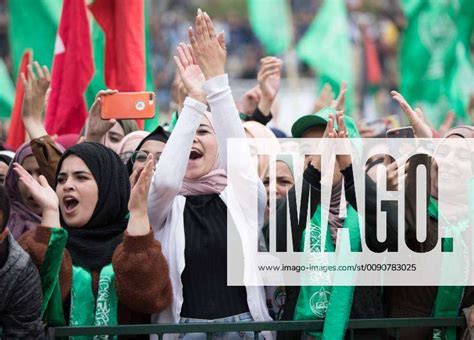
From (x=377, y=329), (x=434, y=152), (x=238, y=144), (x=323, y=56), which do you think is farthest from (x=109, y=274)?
(x=323, y=56)

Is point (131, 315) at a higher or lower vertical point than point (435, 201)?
lower

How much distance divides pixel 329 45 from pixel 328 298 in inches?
246

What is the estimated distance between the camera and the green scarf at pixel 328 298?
491 centimetres

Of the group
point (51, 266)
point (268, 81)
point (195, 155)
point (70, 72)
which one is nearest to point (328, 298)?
point (195, 155)

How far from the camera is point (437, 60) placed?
10781 mm

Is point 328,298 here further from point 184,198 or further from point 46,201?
point 46,201

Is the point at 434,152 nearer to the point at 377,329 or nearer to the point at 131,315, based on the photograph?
the point at 377,329

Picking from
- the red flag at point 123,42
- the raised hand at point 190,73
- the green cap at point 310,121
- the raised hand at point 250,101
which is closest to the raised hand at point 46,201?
the raised hand at point 190,73

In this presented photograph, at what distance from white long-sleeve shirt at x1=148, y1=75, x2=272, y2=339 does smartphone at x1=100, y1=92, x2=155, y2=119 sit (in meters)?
0.71

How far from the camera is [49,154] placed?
569cm

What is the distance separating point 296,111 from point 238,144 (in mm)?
14219

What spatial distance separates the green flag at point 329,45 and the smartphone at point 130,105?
4.90 meters

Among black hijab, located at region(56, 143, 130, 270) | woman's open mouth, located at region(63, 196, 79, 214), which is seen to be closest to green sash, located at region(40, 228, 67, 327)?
black hijab, located at region(56, 143, 130, 270)

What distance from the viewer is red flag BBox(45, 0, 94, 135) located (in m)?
7.29
